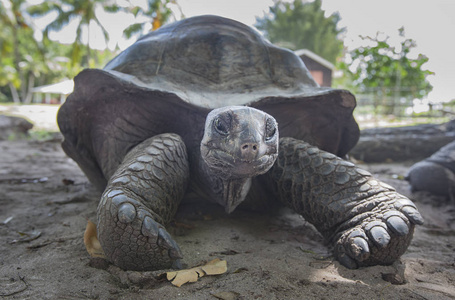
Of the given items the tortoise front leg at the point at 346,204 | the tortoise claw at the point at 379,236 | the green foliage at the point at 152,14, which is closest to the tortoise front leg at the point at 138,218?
the tortoise front leg at the point at 346,204

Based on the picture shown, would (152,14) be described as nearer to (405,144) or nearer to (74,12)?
(74,12)

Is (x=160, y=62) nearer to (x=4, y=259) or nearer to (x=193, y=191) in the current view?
(x=193, y=191)

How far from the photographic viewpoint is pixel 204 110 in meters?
2.06

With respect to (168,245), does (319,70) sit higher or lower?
higher

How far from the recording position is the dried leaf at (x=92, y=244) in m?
1.61

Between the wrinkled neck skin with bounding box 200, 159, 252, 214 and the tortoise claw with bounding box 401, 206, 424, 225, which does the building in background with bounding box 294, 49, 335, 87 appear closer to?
the wrinkled neck skin with bounding box 200, 159, 252, 214

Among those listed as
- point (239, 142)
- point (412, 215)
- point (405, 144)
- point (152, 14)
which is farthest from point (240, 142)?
point (152, 14)

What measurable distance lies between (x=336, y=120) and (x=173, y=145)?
4.56ft

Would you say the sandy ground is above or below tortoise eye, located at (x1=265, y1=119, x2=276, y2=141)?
below

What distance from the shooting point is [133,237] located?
1425 millimetres

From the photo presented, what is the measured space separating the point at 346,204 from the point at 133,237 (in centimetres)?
105

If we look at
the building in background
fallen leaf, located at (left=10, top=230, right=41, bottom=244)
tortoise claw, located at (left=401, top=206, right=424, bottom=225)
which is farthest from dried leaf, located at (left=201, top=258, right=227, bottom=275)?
the building in background

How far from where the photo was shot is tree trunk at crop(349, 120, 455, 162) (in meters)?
5.61

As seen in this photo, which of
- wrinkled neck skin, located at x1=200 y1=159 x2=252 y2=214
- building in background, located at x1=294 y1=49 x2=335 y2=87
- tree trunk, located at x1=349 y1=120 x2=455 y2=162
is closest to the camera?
wrinkled neck skin, located at x1=200 y1=159 x2=252 y2=214
